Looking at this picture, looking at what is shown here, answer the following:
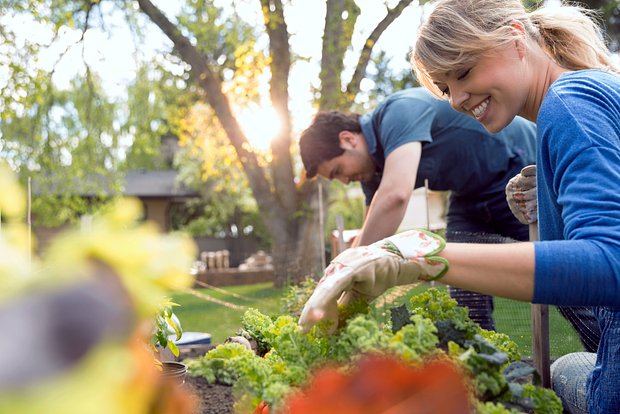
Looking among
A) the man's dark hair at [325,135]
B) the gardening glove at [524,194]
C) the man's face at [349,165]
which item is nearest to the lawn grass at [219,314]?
the man's face at [349,165]

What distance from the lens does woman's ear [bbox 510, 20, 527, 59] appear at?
1.49m

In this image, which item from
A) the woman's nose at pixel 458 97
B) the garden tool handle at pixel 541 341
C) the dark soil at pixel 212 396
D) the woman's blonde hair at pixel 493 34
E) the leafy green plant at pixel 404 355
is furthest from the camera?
the dark soil at pixel 212 396

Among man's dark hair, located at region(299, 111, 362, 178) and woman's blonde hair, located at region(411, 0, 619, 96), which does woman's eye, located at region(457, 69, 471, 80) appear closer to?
woman's blonde hair, located at region(411, 0, 619, 96)

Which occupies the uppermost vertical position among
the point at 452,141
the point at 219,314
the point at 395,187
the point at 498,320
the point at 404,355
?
the point at 452,141

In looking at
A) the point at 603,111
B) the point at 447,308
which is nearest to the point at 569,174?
the point at 603,111

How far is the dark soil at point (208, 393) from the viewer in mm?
2377

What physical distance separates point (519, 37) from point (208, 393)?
83.2 inches

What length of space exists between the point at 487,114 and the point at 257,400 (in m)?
0.99

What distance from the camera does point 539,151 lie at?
1.33 meters

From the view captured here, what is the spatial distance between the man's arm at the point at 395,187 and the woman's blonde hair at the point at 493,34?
127cm

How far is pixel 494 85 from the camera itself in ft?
4.96

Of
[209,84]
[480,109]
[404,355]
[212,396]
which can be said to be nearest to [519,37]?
[480,109]

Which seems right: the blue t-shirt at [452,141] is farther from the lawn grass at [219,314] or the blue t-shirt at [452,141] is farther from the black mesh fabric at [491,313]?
the lawn grass at [219,314]

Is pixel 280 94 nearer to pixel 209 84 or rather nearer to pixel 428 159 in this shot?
pixel 209 84
